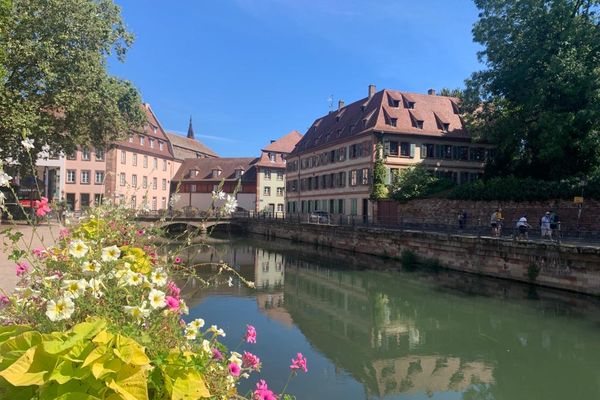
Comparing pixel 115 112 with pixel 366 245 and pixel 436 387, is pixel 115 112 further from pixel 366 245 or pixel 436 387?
pixel 436 387

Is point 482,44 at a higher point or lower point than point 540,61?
higher

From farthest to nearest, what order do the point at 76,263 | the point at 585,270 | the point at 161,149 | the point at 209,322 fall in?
the point at 161,149 < the point at 585,270 < the point at 209,322 < the point at 76,263

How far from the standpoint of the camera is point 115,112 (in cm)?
2664

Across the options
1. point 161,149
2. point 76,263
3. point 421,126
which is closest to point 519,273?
point 76,263

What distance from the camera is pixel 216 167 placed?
7181cm

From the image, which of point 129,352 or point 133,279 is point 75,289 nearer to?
point 133,279

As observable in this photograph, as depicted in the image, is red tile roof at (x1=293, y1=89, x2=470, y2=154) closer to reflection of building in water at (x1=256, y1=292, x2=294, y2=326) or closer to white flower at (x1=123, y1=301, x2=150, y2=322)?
reflection of building in water at (x1=256, y1=292, x2=294, y2=326)

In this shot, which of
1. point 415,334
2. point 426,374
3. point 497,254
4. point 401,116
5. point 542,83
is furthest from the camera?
point 401,116

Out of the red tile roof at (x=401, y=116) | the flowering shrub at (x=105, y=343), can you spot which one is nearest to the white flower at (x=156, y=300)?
the flowering shrub at (x=105, y=343)

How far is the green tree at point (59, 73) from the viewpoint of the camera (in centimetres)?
2197

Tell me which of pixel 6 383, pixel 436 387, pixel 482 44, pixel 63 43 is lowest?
pixel 436 387

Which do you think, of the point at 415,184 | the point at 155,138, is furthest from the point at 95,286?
the point at 155,138

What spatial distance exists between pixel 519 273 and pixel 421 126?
2390cm

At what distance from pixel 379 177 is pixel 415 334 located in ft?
86.8
